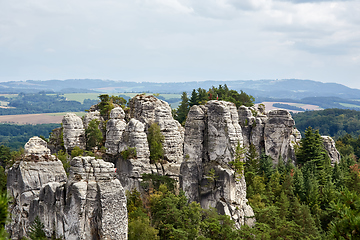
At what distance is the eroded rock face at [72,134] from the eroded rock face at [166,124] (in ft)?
34.8

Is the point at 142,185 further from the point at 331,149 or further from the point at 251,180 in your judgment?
the point at 331,149

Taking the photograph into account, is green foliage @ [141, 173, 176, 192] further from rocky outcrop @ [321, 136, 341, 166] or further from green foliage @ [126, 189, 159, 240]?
rocky outcrop @ [321, 136, 341, 166]

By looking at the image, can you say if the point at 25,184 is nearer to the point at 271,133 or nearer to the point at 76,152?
the point at 76,152

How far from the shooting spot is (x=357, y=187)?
55.6 meters

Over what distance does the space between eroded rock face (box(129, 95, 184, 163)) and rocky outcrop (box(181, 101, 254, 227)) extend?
→ 676 cm

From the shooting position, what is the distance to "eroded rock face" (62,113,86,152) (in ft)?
201

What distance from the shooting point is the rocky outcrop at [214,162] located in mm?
43750

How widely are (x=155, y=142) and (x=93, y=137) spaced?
14.0 metres

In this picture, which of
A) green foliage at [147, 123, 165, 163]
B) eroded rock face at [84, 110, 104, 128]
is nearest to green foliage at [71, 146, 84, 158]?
eroded rock face at [84, 110, 104, 128]

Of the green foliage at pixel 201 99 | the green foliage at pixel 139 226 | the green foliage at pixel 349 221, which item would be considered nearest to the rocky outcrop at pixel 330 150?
the green foliage at pixel 201 99

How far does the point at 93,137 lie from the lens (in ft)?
199

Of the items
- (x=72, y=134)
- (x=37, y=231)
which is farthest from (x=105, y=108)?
(x=37, y=231)

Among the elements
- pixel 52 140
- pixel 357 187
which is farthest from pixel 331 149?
pixel 52 140

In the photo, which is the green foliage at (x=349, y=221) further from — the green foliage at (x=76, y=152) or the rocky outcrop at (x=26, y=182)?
the green foliage at (x=76, y=152)
